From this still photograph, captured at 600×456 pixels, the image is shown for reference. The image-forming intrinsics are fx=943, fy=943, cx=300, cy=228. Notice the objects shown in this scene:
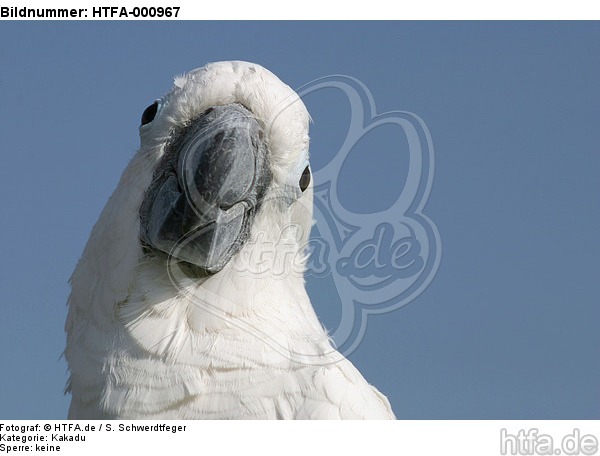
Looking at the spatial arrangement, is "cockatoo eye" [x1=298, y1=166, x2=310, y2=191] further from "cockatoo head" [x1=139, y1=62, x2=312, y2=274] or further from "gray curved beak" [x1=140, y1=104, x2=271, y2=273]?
"gray curved beak" [x1=140, y1=104, x2=271, y2=273]

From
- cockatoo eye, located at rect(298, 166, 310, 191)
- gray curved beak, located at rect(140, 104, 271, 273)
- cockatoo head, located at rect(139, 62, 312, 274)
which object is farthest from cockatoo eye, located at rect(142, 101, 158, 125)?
cockatoo eye, located at rect(298, 166, 310, 191)

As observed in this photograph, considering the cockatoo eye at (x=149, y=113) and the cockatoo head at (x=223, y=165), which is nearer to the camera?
the cockatoo head at (x=223, y=165)

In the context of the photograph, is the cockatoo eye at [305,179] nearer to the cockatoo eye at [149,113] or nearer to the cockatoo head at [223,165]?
the cockatoo head at [223,165]

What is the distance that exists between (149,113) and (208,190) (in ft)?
2.52

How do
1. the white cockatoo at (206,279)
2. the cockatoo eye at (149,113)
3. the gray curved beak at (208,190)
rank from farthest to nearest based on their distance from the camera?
the cockatoo eye at (149,113) → the white cockatoo at (206,279) → the gray curved beak at (208,190)

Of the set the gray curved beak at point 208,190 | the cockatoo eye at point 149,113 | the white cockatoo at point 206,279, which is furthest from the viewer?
the cockatoo eye at point 149,113

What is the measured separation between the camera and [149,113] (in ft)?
15.7

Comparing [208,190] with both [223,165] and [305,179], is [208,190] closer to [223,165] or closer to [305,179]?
[223,165]

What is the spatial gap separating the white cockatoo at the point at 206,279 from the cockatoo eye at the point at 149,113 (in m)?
0.02

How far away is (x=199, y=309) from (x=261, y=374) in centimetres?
43

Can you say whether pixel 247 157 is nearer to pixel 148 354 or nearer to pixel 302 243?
pixel 302 243

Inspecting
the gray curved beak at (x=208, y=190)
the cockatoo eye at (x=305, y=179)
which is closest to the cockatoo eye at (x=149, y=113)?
the gray curved beak at (x=208, y=190)

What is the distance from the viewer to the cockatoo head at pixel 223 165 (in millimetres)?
4285

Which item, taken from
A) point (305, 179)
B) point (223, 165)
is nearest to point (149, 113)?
point (223, 165)
